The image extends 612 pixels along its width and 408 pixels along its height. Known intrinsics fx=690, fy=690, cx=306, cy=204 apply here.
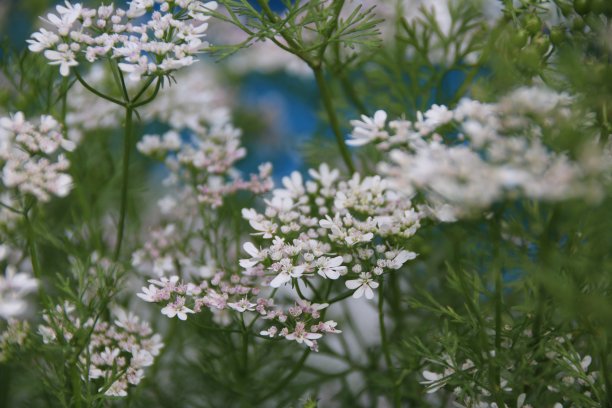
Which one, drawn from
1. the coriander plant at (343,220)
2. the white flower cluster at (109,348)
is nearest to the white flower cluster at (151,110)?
the coriander plant at (343,220)

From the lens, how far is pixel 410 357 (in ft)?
3.32

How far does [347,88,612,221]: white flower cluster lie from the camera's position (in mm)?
616

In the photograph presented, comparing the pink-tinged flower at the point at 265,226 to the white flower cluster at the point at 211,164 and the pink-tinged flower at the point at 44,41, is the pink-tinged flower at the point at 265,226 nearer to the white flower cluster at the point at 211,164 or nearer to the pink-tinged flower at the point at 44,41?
the white flower cluster at the point at 211,164

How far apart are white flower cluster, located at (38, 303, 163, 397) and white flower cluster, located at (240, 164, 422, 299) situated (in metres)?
0.19

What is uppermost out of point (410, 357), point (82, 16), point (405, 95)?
point (82, 16)

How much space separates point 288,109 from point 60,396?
1.67 metres

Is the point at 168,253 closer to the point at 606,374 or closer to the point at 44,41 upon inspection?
the point at 44,41

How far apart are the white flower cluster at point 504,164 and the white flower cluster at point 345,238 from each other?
0.49ft

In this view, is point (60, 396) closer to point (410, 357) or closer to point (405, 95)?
point (410, 357)

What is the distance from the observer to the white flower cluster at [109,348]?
34.2 inches

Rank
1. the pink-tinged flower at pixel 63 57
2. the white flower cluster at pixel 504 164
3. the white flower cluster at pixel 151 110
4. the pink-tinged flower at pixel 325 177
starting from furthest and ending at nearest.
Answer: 1. the white flower cluster at pixel 151 110
2. the pink-tinged flower at pixel 325 177
3. the pink-tinged flower at pixel 63 57
4. the white flower cluster at pixel 504 164

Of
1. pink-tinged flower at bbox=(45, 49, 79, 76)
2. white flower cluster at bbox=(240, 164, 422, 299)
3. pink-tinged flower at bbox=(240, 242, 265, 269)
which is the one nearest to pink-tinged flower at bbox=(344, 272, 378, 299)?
white flower cluster at bbox=(240, 164, 422, 299)

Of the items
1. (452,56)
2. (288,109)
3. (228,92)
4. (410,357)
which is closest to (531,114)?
(410,357)

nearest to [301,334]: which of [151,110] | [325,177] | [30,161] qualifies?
[325,177]
